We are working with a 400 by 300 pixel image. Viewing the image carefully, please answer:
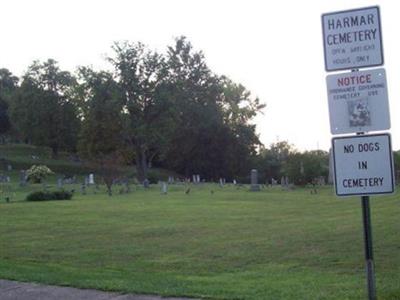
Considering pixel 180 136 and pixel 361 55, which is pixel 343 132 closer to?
pixel 361 55

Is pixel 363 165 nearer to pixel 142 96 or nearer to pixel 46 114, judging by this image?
pixel 142 96

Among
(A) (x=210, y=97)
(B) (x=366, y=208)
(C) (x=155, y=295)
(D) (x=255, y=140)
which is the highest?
(A) (x=210, y=97)

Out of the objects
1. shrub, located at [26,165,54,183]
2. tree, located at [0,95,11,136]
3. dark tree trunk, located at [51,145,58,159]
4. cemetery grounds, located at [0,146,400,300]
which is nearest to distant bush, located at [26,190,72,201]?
cemetery grounds, located at [0,146,400,300]

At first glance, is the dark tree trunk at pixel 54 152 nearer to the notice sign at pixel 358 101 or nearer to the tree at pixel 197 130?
the tree at pixel 197 130

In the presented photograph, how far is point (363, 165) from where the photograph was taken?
6.29 m

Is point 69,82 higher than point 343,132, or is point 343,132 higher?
point 69,82

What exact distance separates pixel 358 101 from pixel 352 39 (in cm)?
61

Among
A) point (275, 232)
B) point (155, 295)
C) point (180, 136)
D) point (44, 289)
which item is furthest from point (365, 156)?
point (180, 136)

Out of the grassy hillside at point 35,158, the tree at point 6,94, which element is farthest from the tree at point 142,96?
the tree at point 6,94

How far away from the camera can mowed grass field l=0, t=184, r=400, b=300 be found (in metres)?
9.60

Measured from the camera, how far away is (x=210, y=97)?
10056 centimetres

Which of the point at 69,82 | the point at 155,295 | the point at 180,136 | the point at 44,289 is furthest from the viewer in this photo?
the point at 69,82

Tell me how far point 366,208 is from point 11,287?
5589 mm

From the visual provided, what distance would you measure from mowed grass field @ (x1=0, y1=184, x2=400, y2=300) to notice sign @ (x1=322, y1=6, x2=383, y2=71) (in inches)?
128
